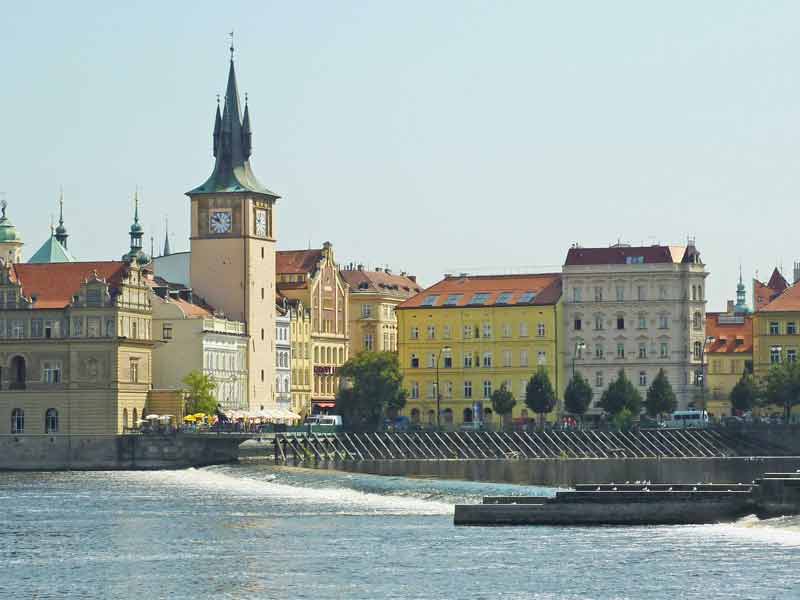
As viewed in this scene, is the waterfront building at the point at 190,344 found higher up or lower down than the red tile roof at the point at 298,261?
lower down

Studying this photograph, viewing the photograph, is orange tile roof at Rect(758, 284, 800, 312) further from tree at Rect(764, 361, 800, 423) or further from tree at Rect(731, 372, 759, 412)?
tree at Rect(764, 361, 800, 423)

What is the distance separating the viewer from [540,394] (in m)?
180

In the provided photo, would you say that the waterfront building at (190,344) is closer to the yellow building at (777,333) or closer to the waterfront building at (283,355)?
the waterfront building at (283,355)

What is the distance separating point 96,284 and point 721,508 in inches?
2725

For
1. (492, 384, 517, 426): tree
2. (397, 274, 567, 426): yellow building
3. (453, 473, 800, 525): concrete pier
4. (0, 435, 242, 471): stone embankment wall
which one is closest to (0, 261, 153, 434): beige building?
(0, 435, 242, 471): stone embankment wall

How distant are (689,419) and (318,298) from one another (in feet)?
109

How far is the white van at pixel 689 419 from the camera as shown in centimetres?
17312

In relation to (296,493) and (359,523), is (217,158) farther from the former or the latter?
(359,523)

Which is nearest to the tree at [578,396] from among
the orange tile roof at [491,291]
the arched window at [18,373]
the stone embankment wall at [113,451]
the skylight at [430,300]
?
the orange tile roof at [491,291]

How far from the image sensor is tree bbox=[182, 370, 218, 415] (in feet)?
539

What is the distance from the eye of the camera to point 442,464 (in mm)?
156625

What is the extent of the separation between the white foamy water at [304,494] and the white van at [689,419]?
3805 centimetres

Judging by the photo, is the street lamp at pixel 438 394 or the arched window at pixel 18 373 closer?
the arched window at pixel 18 373

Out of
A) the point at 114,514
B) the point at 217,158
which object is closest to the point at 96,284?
the point at 217,158
